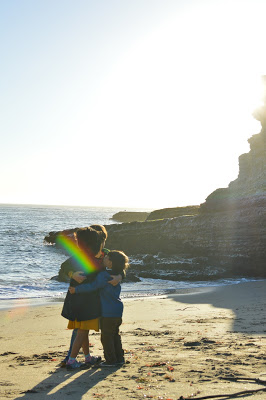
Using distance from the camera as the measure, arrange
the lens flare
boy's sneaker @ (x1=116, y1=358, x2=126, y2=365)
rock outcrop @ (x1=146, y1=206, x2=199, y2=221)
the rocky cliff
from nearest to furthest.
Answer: boy's sneaker @ (x1=116, y1=358, x2=126, y2=365) < the lens flare < the rocky cliff < rock outcrop @ (x1=146, y1=206, x2=199, y2=221)

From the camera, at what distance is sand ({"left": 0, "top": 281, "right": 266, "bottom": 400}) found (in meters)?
4.58

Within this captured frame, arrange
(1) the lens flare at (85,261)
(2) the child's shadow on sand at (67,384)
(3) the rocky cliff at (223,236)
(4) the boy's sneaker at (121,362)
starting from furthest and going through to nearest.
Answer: (3) the rocky cliff at (223,236) → (1) the lens flare at (85,261) → (4) the boy's sneaker at (121,362) → (2) the child's shadow on sand at (67,384)

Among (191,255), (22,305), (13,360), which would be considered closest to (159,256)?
(191,255)

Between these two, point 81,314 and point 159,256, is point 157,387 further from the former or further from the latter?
point 159,256

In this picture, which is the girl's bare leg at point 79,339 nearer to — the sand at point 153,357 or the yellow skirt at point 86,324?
the yellow skirt at point 86,324

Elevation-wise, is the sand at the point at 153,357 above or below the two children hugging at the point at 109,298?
below

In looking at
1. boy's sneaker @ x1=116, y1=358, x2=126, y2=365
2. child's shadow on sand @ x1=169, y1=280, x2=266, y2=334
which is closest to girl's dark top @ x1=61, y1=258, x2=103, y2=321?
boy's sneaker @ x1=116, y1=358, x2=126, y2=365

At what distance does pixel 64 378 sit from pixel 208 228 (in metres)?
20.4

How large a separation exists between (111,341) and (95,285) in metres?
0.85

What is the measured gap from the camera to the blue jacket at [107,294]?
19.5ft

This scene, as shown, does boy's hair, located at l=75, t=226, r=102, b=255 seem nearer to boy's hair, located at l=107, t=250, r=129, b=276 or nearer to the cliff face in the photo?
boy's hair, located at l=107, t=250, r=129, b=276

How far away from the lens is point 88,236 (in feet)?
19.7

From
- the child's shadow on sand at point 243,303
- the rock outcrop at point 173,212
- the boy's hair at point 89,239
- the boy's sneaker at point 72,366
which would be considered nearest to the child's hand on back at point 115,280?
the boy's hair at point 89,239

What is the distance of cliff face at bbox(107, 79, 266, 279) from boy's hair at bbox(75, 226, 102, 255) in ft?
52.5
